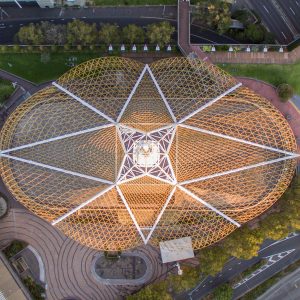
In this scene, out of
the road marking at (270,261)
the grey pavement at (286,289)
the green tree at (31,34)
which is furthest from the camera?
the grey pavement at (286,289)

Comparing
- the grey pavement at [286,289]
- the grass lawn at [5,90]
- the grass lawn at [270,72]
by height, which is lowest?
the grey pavement at [286,289]

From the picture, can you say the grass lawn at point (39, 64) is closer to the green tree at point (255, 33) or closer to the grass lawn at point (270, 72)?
the grass lawn at point (270, 72)

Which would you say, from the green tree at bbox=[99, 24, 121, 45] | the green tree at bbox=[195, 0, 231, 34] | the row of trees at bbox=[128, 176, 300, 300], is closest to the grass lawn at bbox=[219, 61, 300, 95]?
the green tree at bbox=[195, 0, 231, 34]

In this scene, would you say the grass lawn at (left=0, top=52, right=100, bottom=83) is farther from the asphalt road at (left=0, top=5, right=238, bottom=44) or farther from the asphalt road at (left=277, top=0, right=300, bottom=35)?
the asphalt road at (left=277, top=0, right=300, bottom=35)

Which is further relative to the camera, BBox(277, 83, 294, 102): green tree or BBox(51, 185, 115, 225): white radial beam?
BBox(277, 83, 294, 102): green tree

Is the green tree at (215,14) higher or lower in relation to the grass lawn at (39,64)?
lower

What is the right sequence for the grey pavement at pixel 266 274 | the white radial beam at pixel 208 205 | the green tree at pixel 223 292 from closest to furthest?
the white radial beam at pixel 208 205 → the green tree at pixel 223 292 → the grey pavement at pixel 266 274

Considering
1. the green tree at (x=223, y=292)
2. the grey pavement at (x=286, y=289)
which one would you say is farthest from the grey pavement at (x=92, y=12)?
the grey pavement at (x=286, y=289)
